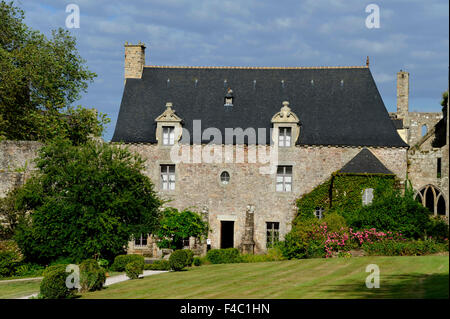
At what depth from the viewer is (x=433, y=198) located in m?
33.9

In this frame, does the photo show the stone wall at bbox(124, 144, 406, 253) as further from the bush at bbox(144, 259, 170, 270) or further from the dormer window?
the bush at bbox(144, 259, 170, 270)

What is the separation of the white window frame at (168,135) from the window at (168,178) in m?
1.30

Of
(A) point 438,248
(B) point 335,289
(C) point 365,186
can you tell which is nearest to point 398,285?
(B) point 335,289

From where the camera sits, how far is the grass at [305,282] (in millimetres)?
Answer: 13297

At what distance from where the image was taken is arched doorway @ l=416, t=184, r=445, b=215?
32719 millimetres

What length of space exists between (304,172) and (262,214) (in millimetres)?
3153

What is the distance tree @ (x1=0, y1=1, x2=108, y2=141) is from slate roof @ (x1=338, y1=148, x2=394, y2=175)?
17817 mm

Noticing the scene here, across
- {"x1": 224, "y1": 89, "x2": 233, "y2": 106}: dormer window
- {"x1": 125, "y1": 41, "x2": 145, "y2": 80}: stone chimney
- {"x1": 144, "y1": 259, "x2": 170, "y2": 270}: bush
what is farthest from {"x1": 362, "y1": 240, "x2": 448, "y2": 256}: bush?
{"x1": 125, "y1": 41, "x2": 145, "y2": 80}: stone chimney

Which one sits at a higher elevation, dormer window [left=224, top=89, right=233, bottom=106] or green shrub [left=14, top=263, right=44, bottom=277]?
dormer window [left=224, top=89, right=233, bottom=106]

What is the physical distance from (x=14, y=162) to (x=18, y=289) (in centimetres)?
1140

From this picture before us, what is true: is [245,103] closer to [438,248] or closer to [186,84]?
[186,84]

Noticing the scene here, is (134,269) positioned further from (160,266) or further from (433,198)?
(433,198)

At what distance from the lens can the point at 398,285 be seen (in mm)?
13953
